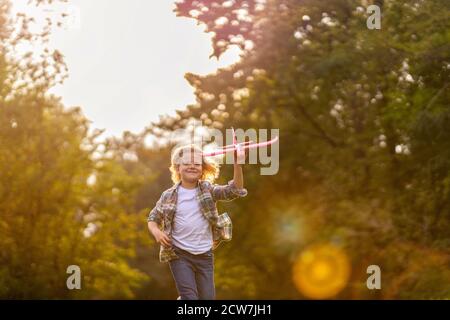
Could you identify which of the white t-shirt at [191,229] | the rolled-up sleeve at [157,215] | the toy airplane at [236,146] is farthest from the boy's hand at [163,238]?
the toy airplane at [236,146]

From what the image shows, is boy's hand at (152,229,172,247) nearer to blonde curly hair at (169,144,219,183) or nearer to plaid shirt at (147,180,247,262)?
plaid shirt at (147,180,247,262)

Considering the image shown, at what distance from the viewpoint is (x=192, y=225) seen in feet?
22.5

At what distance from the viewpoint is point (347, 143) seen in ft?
77.1

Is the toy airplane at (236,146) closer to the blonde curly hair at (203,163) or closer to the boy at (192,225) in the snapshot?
the blonde curly hair at (203,163)

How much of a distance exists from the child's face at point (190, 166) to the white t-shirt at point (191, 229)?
0.18 m

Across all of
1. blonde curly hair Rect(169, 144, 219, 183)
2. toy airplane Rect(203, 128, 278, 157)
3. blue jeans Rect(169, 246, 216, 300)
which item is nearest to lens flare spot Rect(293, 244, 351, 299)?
blonde curly hair Rect(169, 144, 219, 183)

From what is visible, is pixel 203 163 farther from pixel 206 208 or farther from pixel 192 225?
pixel 192 225

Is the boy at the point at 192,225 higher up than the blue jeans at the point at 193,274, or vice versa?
the boy at the point at 192,225

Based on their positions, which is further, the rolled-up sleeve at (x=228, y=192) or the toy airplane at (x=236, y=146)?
the rolled-up sleeve at (x=228, y=192)

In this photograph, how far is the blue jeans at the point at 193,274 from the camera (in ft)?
22.3

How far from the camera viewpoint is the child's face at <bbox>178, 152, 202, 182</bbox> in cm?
697

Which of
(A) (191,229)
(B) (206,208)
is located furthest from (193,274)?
(B) (206,208)
